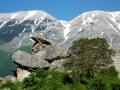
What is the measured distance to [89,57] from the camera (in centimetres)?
5194

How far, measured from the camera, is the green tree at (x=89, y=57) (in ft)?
171

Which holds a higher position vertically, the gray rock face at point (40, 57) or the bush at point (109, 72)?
the gray rock face at point (40, 57)

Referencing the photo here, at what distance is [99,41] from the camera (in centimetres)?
5391

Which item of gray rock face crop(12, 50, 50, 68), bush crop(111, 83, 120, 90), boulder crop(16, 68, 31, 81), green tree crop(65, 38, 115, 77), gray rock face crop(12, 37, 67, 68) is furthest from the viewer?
boulder crop(16, 68, 31, 81)

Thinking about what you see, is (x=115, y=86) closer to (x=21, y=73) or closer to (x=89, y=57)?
(x=89, y=57)

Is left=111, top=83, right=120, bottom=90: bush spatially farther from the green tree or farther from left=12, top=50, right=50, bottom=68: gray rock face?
left=12, top=50, right=50, bottom=68: gray rock face

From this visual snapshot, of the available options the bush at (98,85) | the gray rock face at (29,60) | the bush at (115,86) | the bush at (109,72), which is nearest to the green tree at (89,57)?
the bush at (109,72)

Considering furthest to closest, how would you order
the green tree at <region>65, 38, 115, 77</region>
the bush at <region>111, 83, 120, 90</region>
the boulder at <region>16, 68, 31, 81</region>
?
the boulder at <region>16, 68, 31, 81</region> < the green tree at <region>65, 38, 115, 77</region> < the bush at <region>111, 83, 120, 90</region>

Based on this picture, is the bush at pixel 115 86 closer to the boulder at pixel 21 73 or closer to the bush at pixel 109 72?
the bush at pixel 109 72

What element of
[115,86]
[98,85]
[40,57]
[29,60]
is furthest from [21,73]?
[115,86]

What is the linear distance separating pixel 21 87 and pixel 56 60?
601 inches

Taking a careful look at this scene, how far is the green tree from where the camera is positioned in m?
52.0

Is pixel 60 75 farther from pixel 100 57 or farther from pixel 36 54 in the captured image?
pixel 36 54

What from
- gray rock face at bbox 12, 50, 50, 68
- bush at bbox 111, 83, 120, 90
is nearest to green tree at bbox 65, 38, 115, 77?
bush at bbox 111, 83, 120, 90
